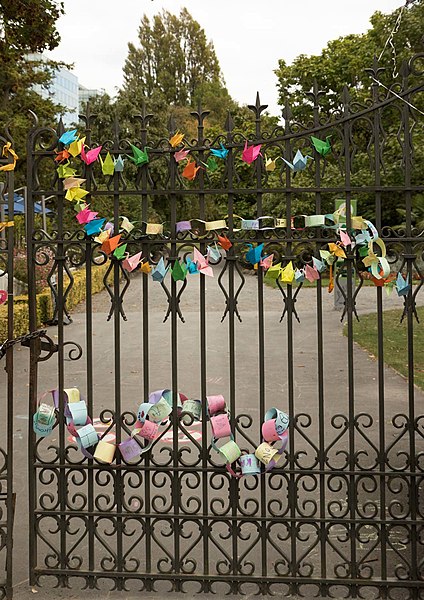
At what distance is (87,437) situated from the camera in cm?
448

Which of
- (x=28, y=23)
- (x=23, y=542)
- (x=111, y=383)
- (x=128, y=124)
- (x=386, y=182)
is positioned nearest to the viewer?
(x=23, y=542)

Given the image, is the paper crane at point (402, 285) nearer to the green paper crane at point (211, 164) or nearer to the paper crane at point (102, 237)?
the green paper crane at point (211, 164)

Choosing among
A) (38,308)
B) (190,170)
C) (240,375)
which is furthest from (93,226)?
(38,308)

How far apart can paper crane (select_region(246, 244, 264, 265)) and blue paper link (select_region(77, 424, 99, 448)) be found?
4.45ft

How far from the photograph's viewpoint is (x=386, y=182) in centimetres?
2747

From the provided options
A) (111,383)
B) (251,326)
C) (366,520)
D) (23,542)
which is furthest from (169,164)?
(251,326)

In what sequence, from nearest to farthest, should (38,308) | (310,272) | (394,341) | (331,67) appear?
(310,272) < (394,341) < (38,308) < (331,67)

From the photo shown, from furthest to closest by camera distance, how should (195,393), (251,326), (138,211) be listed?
(138,211), (251,326), (195,393)

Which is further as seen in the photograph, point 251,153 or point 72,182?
point 72,182

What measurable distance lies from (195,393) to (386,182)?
1874 cm

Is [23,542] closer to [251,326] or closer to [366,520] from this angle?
[366,520]

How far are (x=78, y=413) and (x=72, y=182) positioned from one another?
1.37 meters

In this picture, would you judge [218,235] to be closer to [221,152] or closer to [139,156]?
[221,152]

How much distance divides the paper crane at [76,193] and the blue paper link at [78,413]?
123cm
